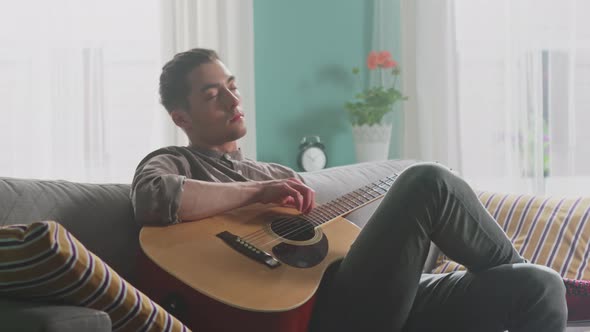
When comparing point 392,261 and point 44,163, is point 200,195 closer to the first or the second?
point 392,261

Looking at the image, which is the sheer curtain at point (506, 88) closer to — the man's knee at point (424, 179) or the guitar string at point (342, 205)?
the guitar string at point (342, 205)

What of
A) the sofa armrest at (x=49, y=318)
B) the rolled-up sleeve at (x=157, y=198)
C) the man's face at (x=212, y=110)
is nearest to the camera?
the sofa armrest at (x=49, y=318)

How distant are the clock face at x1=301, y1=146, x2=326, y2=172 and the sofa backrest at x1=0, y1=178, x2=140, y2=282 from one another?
189 cm

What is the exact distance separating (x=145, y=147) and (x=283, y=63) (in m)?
0.82

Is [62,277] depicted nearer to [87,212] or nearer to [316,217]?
[87,212]

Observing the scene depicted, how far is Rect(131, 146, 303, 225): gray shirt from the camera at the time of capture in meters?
1.67

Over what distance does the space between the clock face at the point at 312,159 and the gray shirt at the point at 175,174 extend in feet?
4.88

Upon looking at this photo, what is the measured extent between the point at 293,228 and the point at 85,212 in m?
0.47

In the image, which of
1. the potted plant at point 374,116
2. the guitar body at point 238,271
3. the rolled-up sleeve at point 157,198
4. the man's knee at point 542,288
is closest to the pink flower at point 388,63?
the potted plant at point 374,116

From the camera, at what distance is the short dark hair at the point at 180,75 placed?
204 cm

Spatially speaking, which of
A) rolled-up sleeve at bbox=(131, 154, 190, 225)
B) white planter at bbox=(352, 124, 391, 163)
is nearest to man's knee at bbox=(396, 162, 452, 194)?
rolled-up sleeve at bbox=(131, 154, 190, 225)

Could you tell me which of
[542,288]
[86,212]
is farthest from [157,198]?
[542,288]

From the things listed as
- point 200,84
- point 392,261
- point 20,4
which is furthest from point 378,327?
point 20,4

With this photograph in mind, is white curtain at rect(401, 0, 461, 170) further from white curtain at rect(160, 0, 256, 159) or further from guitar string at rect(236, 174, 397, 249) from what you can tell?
guitar string at rect(236, 174, 397, 249)
